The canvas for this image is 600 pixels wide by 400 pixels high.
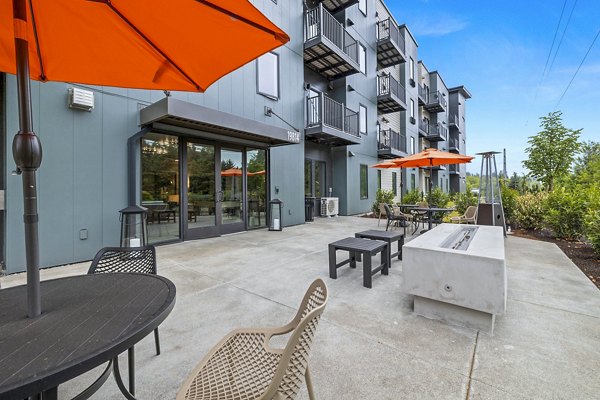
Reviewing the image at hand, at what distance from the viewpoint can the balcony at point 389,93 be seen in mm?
14000

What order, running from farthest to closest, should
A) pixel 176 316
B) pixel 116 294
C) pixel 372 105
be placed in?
pixel 372 105, pixel 176 316, pixel 116 294

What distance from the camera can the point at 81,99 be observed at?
4.62 m

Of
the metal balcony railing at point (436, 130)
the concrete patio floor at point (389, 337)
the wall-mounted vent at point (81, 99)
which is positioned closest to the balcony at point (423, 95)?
the metal balcony railing at point (436, 130)

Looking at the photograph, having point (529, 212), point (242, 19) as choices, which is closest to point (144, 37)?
point (242, 19)

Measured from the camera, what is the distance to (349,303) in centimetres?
307

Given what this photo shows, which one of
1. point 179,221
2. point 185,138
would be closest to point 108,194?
point 179,221

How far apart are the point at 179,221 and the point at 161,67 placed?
4.91 meters

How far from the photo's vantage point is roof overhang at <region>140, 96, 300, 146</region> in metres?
4.97

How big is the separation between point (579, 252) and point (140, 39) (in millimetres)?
7965

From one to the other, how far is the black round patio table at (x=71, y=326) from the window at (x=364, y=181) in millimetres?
12470

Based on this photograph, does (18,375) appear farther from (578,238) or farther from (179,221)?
(578,238)

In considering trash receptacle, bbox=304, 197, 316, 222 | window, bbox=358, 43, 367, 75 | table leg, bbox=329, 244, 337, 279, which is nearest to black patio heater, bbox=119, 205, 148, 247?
table leg, bbox=329, 244, 337, 279

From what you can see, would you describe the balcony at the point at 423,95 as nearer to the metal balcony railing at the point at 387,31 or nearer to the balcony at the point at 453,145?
the metal balcony railing at the point at 387,31

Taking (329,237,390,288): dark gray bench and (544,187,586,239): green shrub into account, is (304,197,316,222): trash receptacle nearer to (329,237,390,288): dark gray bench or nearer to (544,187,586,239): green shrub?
(329,237,390,288): dark gray bench
